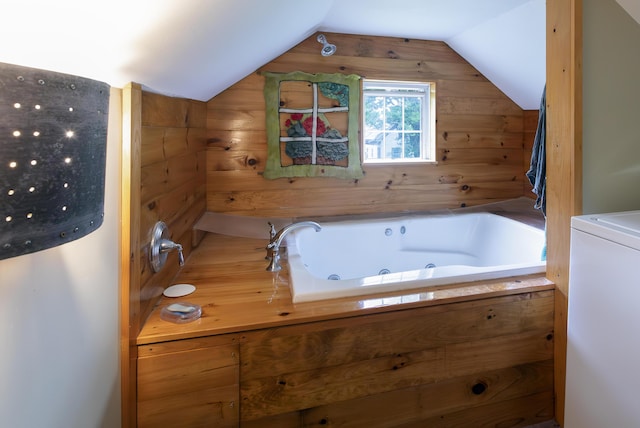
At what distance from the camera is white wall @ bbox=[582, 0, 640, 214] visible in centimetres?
142

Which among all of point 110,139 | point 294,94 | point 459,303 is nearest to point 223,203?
point 294,94

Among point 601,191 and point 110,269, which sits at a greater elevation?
point 601,191

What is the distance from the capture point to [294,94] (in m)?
2.50

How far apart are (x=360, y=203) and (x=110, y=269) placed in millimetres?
1949

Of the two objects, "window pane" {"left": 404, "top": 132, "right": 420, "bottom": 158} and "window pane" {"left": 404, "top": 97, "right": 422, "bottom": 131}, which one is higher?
"window pane" {"left": 404, "top": 97, "right": 422, "bottom": 131}

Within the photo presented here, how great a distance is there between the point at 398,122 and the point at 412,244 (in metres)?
0.99

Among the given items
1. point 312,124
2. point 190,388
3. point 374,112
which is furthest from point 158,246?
point 374,112

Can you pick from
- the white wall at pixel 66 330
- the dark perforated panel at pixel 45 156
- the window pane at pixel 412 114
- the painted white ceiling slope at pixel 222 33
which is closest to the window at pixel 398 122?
the window pane at pixel 412 114

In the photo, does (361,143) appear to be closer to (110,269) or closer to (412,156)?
(412,156)

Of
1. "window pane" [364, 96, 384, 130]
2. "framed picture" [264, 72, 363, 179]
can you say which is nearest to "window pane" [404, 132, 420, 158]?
"window pane" [364, 96, 384, 130]

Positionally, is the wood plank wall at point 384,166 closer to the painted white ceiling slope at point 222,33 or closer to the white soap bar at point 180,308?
the painted white ceiling slope at point 222,33

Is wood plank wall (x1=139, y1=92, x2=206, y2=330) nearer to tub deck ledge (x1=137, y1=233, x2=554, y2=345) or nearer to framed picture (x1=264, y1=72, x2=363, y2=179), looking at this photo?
tub deck ledge (x1=137, y1=233, x2=554, y2=345)

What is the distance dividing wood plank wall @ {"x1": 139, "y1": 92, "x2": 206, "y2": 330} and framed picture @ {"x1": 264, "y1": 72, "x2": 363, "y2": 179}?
0.51 metres

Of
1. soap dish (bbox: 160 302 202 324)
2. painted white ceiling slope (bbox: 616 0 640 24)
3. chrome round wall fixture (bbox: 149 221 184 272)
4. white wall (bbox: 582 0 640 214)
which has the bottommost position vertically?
soap dish (bbox: 160 302 202 324)
